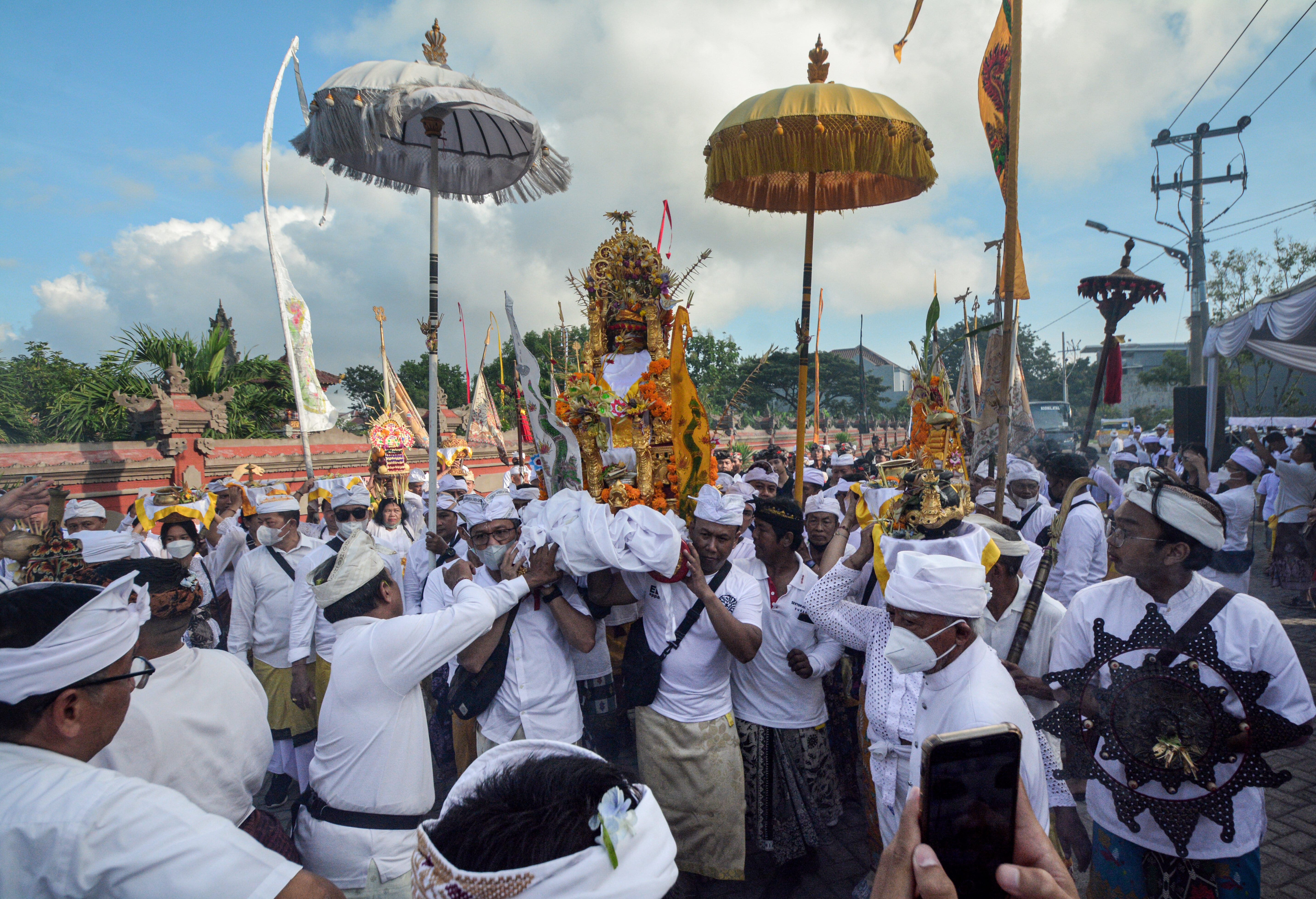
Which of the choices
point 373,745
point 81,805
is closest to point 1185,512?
point 373,745

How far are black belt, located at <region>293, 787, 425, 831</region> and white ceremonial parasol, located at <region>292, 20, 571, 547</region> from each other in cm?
241

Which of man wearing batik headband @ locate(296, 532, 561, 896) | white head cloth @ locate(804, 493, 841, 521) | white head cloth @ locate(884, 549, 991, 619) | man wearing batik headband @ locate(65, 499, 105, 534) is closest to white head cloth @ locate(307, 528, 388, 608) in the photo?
man wearing batik headband @ locate(296, 532, 561, 896)

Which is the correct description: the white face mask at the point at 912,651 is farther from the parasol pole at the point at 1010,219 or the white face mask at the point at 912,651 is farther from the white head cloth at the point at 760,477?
the white head cloth at the point at 760,477

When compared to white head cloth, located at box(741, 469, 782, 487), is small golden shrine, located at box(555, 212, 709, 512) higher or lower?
higher

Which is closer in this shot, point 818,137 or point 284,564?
point 818,137

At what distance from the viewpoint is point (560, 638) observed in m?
3.46

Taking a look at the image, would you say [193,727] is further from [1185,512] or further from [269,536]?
[1185,512]

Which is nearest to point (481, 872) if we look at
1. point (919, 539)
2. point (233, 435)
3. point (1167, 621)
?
point (919, 539)

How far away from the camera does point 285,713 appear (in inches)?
196

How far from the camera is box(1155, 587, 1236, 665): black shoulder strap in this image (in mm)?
2385

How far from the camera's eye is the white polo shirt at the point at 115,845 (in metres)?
1.34

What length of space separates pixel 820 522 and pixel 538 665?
260cm

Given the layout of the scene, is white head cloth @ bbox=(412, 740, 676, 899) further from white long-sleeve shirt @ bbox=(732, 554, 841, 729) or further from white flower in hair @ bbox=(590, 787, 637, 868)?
white long-sleeve shirt @ bbox=(732, 554, 841, 729)

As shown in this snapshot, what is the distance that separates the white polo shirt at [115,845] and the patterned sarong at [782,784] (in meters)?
2.75
